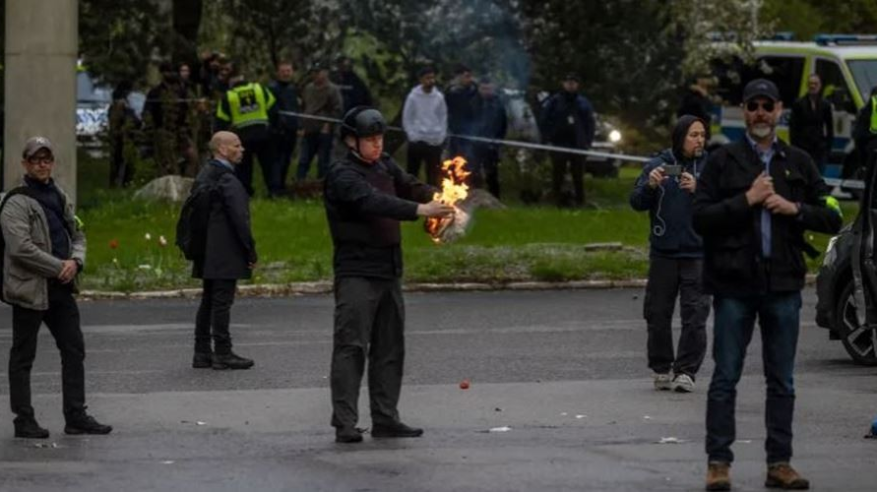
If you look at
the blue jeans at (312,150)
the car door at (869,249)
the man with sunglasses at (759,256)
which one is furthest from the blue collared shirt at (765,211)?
the blue jeans at (312,150)

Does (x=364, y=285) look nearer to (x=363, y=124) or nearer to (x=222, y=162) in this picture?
(x=363, y=124)

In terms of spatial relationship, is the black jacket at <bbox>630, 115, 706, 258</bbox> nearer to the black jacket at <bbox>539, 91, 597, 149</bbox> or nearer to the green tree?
the black jacket at <bbox>539, 91, 597, 149</bbox>

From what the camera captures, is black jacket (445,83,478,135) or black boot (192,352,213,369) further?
black jacket (445,83,478,135)

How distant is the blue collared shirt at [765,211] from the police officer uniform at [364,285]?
2.32 m

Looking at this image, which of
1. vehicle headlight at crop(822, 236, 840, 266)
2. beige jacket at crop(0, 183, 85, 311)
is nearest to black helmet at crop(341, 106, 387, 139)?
beige jacket at crop(0, 183, 85, 311)

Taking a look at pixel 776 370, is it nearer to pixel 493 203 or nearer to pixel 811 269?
pixel 811 269

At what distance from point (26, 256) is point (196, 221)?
3884mm

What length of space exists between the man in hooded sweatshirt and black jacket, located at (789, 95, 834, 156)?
16.7 metres

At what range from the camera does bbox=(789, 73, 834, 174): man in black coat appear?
31328 mm

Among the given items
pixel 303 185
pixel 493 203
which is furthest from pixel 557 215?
pixel 303 185

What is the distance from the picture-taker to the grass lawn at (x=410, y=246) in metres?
23.2

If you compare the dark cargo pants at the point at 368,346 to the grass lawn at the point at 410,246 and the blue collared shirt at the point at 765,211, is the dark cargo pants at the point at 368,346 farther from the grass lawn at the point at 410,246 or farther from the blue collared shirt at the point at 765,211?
the grass lawn at the point at 410,246

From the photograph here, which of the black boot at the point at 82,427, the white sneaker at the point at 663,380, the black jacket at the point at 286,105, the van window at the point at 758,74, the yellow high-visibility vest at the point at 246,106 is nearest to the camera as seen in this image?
the black boot at the point at 82,427

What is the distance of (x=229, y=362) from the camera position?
649 inches
